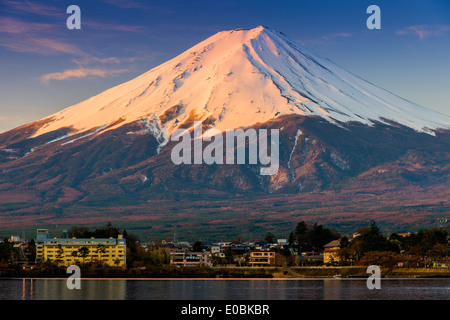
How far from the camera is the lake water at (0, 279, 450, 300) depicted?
61500mm

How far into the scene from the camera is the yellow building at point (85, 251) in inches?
3548

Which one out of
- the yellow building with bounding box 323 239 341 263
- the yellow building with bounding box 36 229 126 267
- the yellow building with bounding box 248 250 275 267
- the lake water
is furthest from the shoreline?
the yellow building with bounding box 248 250 275 267

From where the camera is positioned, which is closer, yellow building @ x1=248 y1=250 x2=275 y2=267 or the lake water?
the lake water

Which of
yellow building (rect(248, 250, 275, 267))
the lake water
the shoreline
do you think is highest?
yellow building (rect(248, 250, 275, 267))

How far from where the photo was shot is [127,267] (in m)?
89.5

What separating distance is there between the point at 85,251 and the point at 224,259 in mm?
14981

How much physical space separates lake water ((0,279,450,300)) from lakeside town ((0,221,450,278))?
13.6 feet

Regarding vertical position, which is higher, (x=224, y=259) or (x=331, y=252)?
(x=331, y=252)

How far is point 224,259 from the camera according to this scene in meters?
96.8

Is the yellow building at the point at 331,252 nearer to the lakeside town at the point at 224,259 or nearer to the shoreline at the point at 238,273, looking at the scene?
the lakeside town at the point at 224,259

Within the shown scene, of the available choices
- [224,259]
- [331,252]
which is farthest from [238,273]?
[331,252]

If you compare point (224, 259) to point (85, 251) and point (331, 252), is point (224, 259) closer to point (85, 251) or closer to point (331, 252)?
point (331, 252)

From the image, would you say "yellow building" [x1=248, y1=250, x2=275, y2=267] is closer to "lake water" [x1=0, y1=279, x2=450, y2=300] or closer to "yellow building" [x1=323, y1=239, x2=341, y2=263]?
"yellow building" [x1=323, y1=239, x2=341, y2=263]
